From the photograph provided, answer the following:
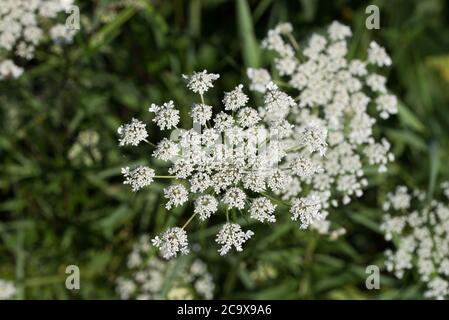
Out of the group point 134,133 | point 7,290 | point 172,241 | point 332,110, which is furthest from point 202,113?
point 7,290

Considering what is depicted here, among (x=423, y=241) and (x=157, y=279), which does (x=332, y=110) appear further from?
(x=157, y=279)

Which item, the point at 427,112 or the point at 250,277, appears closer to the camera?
the point at 250,277

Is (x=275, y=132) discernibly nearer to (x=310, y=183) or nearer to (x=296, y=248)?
(x=310, y=183)

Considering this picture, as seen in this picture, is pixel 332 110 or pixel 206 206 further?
pixel 332 110
